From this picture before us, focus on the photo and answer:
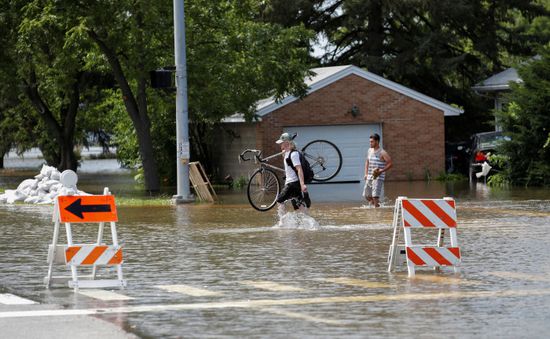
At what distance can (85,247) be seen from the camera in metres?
12.2

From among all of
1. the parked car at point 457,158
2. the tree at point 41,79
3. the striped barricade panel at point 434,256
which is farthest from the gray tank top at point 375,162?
the parked car at point 457,158

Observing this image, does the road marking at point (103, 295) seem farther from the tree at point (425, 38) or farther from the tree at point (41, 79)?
the tree at point (425, 38)

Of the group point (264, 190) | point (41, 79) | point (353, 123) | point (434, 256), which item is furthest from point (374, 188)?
point (41, 79)

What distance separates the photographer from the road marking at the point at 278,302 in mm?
10461

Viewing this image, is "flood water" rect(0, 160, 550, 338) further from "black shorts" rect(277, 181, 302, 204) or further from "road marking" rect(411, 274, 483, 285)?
"black shorts" rect(277, 181, 302, 204)

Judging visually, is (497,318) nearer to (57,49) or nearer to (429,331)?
(429,331)

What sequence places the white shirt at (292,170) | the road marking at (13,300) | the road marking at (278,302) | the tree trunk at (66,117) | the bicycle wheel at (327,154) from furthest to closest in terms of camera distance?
the tree trunk at (66,117)
the bicycle wheel at (327,154)
the white shirt at (292,170)
the road marking at (13,300)
the road marking at (278,302)

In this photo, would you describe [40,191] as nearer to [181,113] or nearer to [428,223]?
[181,113]

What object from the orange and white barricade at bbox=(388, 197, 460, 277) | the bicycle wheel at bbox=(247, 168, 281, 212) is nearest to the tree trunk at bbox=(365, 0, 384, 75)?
the bicycle wheel at bbox=(247, 168, 281, 212)

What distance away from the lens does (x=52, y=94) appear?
4425 centimetres

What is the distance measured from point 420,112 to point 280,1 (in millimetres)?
10219

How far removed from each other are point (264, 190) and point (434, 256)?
10969mm

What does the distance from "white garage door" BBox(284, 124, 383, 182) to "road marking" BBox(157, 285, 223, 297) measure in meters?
26.8

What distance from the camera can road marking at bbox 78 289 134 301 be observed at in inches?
447
